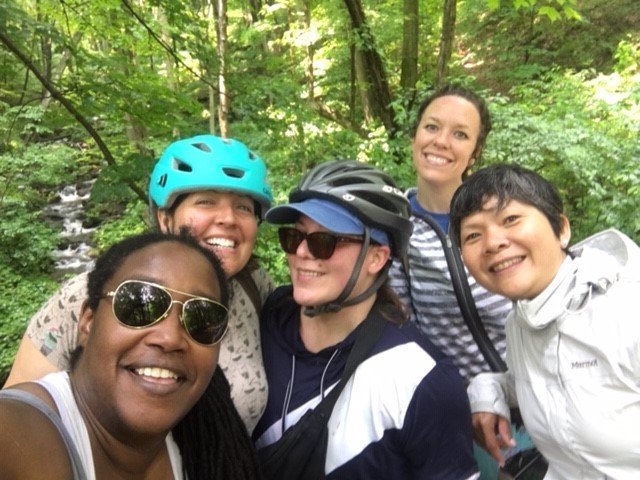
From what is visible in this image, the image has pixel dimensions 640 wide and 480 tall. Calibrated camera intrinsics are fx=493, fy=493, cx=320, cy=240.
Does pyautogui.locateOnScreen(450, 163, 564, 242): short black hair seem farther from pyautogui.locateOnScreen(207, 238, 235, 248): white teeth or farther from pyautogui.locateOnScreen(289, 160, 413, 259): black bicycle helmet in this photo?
pyautogui.locateOnScreen(207, 238, 235, 248): white teeth

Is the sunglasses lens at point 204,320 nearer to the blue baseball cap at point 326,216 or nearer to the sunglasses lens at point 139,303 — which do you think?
the sunglasses lens at point 139,303

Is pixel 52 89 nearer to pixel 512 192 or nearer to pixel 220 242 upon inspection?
pixel 220 242

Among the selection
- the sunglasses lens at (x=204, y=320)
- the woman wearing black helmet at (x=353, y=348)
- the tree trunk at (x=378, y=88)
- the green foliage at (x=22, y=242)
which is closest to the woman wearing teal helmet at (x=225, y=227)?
the woman wearing black helmet at (x=353, y=348)

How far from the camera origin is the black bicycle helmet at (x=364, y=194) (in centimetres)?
228

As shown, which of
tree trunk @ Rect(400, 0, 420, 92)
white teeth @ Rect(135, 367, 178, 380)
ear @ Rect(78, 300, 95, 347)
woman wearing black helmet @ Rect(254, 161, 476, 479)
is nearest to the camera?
white teeth @ Rect(135, 367, 178, 380)

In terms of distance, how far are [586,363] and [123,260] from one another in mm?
1743

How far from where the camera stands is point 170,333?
1562 millimetres

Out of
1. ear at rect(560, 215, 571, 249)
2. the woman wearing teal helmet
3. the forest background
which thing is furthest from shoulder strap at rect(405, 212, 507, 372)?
the forest background

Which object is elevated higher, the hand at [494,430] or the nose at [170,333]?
the nose at [170,333]

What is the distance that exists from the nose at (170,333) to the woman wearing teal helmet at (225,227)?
2.18 feet

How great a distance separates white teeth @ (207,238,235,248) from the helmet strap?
0.51 meters

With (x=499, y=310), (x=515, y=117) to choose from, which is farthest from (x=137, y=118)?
(x=515, y=117)

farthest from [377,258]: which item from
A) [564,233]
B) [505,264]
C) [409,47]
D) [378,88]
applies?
[409,47]

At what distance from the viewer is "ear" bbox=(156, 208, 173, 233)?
2.61 meters
